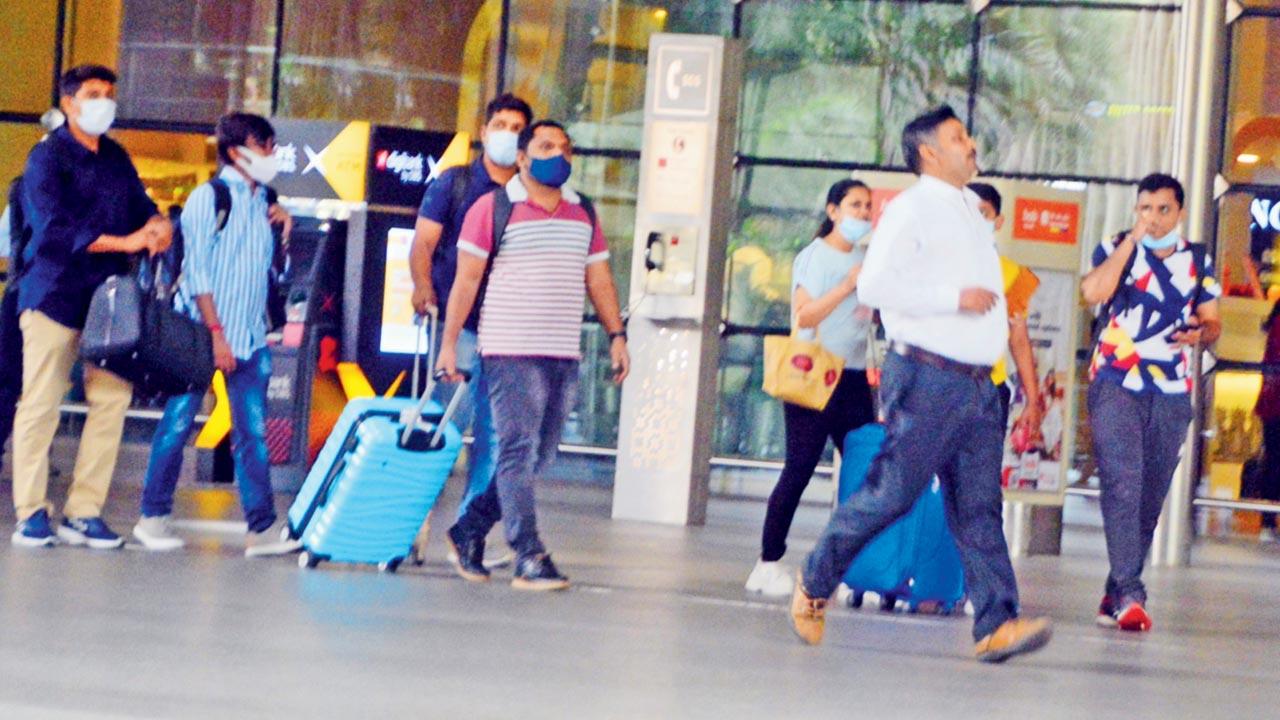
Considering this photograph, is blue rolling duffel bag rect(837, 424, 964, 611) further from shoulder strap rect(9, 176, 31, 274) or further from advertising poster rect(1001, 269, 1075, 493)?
shoulder strap rect(9, 176, 31, 274)

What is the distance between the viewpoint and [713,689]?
223 inches

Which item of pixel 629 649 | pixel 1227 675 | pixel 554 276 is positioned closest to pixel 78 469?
pixel 554 276

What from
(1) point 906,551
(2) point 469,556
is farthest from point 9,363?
(1) point 906,551

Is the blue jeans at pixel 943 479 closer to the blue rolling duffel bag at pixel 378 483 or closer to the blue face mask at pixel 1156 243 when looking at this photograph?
the blue face mask at pixel 1156 243

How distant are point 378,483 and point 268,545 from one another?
84 cm

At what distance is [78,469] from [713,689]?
3503mm

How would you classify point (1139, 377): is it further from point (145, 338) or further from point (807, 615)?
point (145, 338)

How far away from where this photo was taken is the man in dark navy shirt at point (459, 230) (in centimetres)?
798

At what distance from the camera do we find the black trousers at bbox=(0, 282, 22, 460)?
867cm

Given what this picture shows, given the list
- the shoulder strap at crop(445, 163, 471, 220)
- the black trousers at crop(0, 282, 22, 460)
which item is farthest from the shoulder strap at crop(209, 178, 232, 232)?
the black trousers at crop(0, 282, 22, 460)

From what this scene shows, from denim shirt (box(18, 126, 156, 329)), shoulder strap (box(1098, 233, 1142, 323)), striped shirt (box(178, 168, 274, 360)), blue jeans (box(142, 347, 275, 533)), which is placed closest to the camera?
shoulder strap (box(1098, 233, 1142, 323))

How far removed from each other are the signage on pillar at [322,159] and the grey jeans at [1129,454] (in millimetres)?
4912

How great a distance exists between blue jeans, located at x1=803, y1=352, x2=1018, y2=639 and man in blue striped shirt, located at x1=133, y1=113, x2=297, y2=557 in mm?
2655

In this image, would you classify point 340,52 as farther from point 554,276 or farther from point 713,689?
point 713,689
